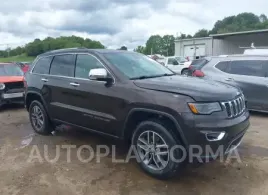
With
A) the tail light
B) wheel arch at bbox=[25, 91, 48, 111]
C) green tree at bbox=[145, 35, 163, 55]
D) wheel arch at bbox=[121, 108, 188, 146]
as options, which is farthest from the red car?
green tree at bbox=[145, 35, 163, 55]

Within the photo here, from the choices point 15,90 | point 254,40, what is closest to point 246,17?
point 254,40

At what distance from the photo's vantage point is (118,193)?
348cm

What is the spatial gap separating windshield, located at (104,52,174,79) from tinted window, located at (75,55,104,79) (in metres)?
0.22

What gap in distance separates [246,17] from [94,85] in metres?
95.8

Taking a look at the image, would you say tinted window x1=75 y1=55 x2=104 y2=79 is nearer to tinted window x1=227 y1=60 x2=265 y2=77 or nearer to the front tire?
the front tire

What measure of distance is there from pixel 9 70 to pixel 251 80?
7.48 m

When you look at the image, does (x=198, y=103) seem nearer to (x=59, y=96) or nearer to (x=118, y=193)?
(x=118, y=193)

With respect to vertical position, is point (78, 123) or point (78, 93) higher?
point (78, 93)

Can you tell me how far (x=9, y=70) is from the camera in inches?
375

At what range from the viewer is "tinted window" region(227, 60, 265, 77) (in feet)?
24.3

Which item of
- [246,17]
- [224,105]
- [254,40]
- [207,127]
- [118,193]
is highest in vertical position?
[246,17]

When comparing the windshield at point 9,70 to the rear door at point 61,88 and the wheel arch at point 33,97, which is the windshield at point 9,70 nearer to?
the wheel arch at point 33,97

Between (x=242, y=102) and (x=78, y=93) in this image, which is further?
(x=78, y=93)

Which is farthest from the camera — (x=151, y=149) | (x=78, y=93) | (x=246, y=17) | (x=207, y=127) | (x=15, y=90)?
(x=246, y=17)
